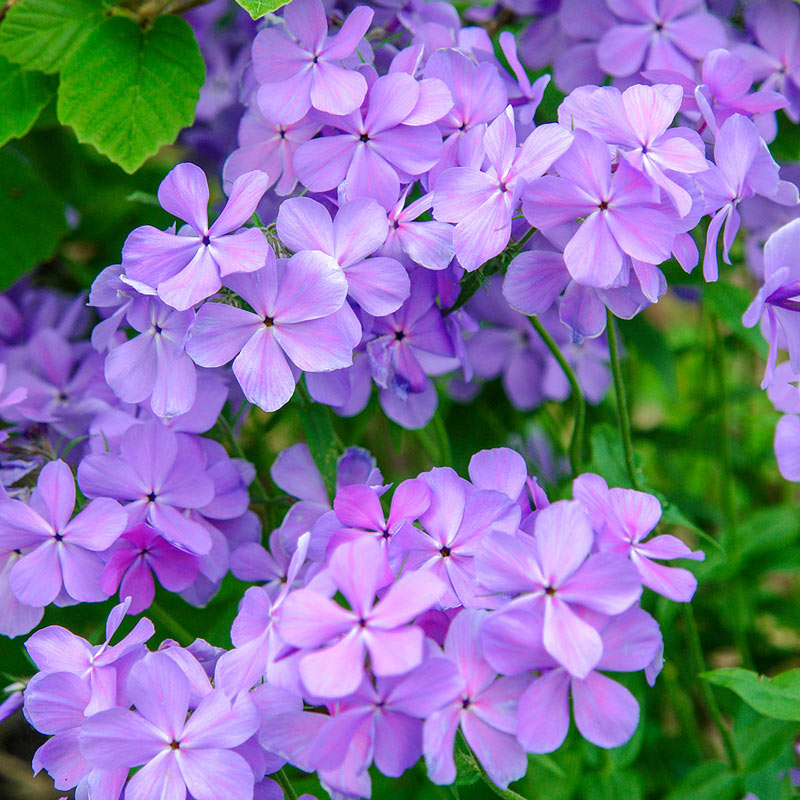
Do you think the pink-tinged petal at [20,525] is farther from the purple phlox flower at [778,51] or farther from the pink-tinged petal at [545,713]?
the purple phlox flower at [778,51]

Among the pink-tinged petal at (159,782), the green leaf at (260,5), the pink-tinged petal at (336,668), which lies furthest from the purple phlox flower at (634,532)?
the green leaf at (260,5)

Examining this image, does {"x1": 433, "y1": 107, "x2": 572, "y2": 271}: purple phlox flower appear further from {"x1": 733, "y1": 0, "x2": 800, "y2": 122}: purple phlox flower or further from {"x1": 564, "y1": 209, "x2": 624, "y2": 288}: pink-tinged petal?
{"x1": 733, "y1": 0, "x2": 800, "y2": 122}: purple phlox flower

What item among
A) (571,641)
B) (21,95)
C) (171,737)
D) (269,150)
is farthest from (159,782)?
(21,95)

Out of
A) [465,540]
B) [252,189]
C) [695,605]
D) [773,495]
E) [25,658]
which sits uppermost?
[252,189]

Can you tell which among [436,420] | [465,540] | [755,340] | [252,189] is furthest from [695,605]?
[252,189]

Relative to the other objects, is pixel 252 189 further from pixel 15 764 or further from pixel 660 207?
pixel 15 764

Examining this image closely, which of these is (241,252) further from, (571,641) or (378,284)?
(571,641)

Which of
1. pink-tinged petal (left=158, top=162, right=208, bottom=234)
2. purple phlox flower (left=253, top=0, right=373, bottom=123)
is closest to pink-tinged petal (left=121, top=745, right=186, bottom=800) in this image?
pink-tinged petal (left=158, top=162, right=208, bottom=234)
